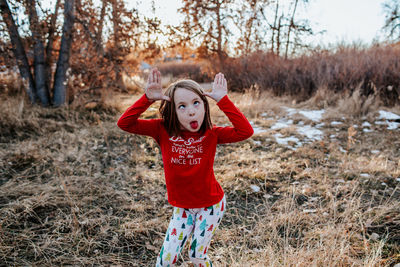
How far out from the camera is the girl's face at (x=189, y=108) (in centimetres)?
150

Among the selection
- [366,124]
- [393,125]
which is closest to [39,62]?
[366,124]

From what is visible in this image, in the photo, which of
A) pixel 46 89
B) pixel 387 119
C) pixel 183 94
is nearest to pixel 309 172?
pixel 183 94

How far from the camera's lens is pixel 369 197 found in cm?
298

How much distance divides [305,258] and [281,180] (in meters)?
1.66

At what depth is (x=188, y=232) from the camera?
1.58m

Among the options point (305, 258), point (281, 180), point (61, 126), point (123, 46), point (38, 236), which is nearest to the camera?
point (305, 258)

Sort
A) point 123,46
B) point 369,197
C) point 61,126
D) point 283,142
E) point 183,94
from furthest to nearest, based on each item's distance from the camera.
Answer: point 123,46 < point 61,126 < point 283,142 < point 369,197 < point 183,94

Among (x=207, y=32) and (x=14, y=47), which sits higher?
(x=207, y=32)

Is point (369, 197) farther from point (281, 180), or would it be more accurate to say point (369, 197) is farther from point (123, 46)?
point (123, 46)

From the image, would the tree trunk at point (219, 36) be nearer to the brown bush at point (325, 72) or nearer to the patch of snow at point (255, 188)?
the brown bush at point (325, 72)

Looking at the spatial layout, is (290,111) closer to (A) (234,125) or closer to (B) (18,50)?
(A) (234,125)

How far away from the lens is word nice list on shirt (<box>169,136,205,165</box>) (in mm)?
1549

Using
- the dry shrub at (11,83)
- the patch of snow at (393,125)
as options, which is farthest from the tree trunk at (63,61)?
the patch of snow at (393,125)

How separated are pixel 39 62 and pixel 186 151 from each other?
583cm
